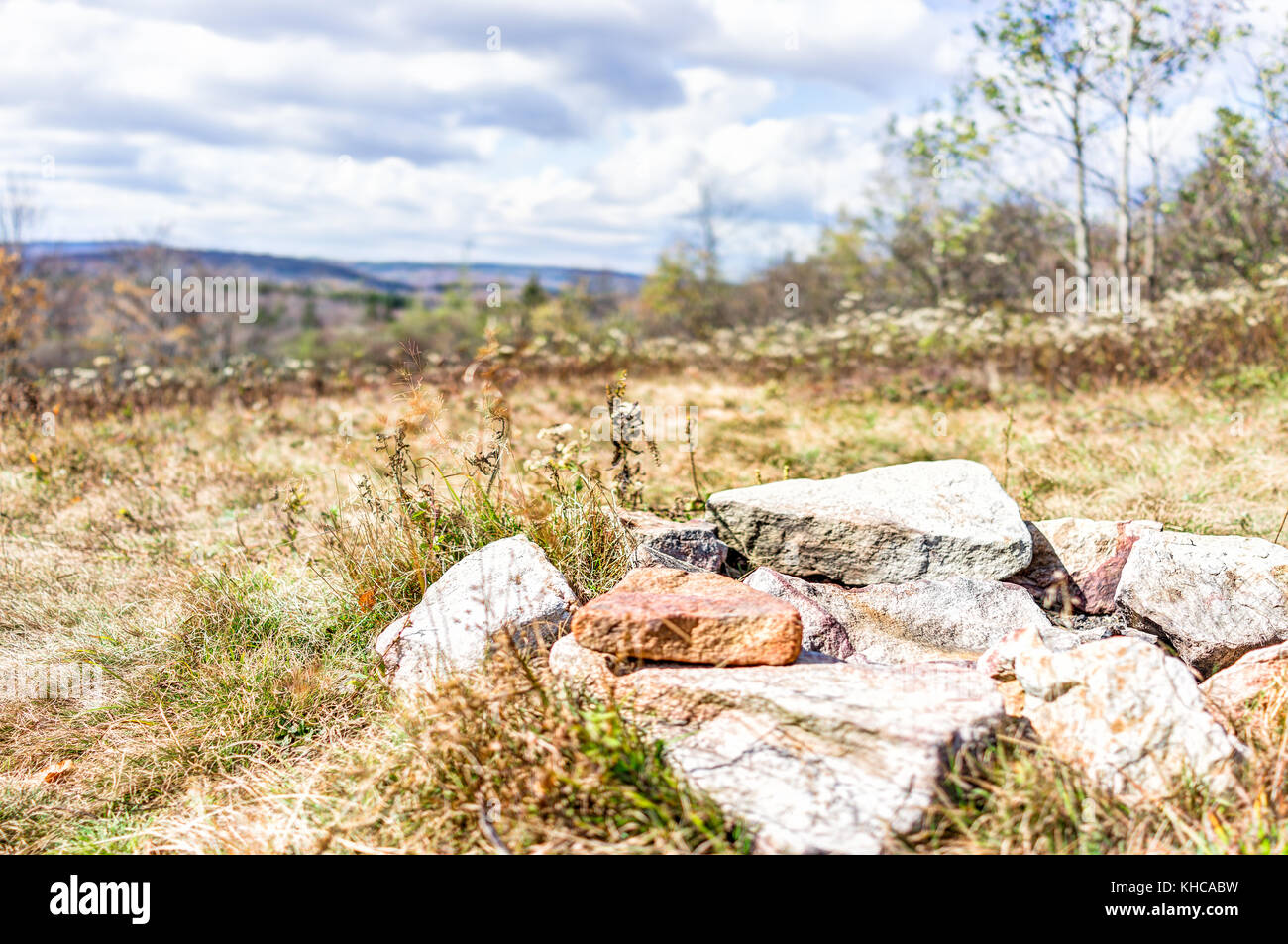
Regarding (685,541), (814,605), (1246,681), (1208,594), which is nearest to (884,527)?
(814,605)

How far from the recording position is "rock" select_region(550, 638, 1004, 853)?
1993 mm

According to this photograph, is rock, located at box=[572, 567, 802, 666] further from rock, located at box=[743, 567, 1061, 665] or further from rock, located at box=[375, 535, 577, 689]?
rock, located at box=[743, 567, 1061, 665]

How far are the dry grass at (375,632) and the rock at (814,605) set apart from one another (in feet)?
2.09

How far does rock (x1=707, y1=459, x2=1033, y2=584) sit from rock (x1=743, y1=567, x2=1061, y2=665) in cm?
12

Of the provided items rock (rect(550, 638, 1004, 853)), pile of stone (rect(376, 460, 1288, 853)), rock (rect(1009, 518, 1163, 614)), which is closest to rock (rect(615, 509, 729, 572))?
pile of stone (rect(376, 460, 1288, 853))

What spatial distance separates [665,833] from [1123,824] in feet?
3.57

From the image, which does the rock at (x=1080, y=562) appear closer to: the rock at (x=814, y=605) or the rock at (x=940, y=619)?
the rock at (x=940, y=619)

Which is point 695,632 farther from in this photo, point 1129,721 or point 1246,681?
point 1246,681

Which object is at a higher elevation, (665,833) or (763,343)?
A: (763,343)

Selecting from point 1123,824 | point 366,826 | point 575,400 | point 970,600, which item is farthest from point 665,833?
point 575,400

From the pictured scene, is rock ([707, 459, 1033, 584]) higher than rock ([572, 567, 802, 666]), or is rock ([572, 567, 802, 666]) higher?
rock ([707, 459, 1033, 584])

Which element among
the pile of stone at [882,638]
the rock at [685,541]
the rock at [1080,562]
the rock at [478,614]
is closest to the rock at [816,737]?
the pile of stone at [882,638]

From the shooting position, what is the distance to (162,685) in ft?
10.5

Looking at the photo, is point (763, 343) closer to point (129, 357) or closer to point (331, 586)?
point (331, 586)
